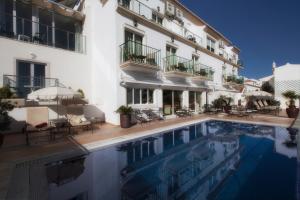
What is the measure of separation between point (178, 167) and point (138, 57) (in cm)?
837

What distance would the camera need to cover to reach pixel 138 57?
12250 mm

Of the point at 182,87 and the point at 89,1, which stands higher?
the point at 89,1

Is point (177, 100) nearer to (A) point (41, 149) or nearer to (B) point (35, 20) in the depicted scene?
(A) point (41, 149)

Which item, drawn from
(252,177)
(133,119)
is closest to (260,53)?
(133,119)

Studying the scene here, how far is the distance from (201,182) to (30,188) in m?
4.27

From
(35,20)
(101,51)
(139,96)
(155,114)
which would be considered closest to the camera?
(35,20)

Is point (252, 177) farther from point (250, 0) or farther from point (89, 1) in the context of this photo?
point (250, 0)

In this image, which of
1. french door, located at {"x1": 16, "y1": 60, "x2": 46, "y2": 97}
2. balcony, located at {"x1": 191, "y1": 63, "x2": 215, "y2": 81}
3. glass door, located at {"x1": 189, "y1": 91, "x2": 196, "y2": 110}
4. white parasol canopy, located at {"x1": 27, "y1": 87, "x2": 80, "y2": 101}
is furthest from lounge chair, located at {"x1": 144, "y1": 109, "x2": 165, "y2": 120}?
french door, located at {"x1": 16, "y1": 60, "x2": 46, "y2": 97}

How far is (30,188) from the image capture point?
13.4 feet

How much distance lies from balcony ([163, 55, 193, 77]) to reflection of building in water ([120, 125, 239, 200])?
7.14 metres

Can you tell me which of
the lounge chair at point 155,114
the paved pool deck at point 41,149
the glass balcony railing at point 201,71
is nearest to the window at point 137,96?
the lounge chair at point 155,114

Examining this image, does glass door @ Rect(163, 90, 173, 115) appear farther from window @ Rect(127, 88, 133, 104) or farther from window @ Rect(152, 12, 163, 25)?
window @ Rect(152, 12, 163, 25)

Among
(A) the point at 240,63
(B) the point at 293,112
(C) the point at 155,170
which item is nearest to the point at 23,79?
(C) the point at 155,170

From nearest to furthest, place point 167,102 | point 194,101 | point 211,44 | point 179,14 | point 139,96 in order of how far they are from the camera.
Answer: point 139,96 < point 167,102 < point 179,14 < point 194,101 < point 211,44
